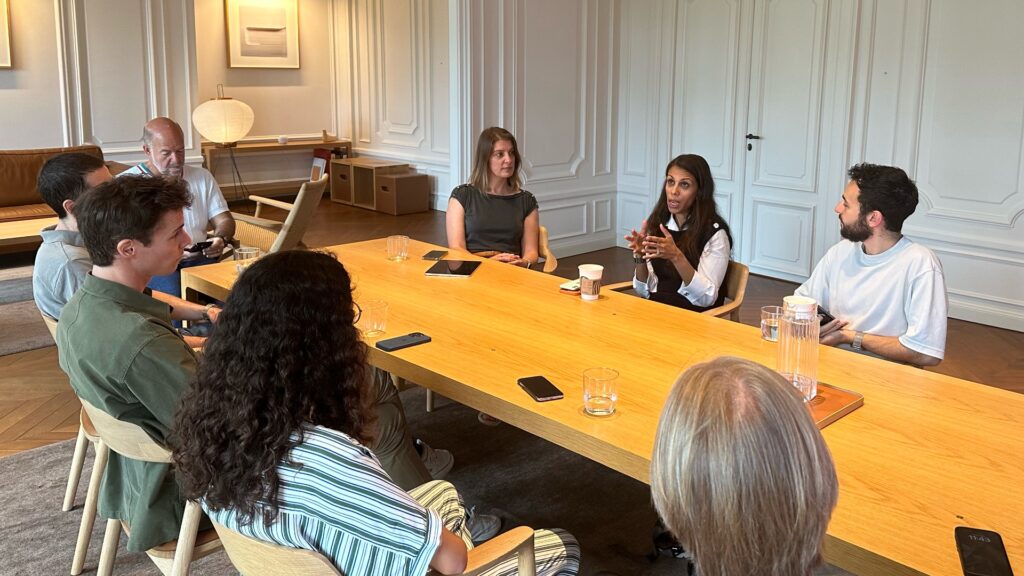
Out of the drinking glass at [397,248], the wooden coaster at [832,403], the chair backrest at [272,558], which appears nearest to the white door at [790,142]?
the drinking glass at [397,248]

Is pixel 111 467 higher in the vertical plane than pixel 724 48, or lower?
lower

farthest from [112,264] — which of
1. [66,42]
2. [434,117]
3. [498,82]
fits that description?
[434,117]

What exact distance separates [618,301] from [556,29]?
4.45 metres

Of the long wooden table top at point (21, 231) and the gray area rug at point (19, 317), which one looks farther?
the long wooden table top at point (21, 231)

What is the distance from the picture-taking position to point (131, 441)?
2.10m

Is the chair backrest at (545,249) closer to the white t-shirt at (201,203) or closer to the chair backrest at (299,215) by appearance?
the chair backrest at (299,215)

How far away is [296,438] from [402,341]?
1.15 m

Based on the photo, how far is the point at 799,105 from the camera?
259 inches

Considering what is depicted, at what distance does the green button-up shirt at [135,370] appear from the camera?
211cm

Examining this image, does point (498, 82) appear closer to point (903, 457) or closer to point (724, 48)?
point (724, 48)

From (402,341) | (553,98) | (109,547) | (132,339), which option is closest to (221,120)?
(553,98)

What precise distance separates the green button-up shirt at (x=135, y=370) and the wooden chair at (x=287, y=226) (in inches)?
96.2

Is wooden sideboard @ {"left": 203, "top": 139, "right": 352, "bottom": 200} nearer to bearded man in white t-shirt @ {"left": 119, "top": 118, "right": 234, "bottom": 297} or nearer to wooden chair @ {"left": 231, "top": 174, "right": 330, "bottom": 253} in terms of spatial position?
wooden chair @ {"left": 231, "top": 174, "right": 330, "bottom": 253}

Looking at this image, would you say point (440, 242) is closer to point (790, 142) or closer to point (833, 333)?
point (790, 142)
